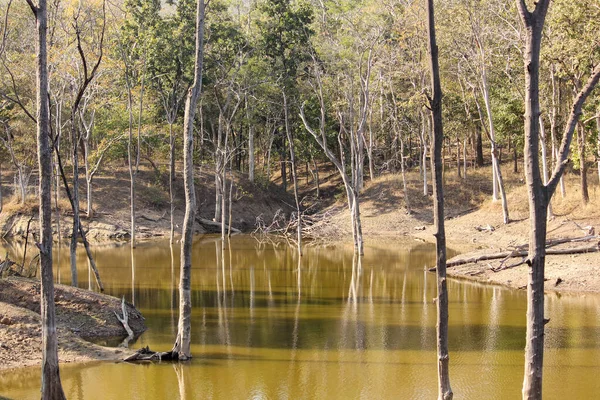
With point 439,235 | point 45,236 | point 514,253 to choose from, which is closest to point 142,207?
point 514,253

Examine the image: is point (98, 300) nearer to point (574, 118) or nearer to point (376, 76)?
point (574, 118)

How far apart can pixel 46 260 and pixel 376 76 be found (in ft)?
116

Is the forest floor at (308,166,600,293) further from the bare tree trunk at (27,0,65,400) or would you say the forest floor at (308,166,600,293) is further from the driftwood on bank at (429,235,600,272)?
the bare tree trunk at (27,0,65,400)

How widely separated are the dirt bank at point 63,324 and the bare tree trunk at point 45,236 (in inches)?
136

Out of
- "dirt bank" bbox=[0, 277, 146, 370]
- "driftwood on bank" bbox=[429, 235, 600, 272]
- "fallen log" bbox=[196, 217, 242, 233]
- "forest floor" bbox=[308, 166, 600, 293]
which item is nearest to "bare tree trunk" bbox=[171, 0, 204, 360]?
"dirt bank" bbox=[0, 277, 146, 370]

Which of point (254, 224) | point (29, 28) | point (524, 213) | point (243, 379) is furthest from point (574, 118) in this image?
point (29, 28)

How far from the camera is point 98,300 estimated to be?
17.0 metres

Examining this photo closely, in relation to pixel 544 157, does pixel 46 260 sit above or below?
below

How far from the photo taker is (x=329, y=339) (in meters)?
15.9

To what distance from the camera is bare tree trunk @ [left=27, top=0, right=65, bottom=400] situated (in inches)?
392

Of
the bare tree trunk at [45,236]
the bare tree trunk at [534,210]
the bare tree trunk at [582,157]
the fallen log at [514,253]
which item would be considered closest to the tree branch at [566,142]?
the bare tree trunk at [534,210]

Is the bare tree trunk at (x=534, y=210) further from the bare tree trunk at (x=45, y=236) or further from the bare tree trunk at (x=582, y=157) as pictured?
the bare tree trunk at (x=582, y=157)

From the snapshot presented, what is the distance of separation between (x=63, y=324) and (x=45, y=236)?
6.33 metres

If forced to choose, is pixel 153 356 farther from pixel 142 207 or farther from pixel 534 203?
pixel 142 207
